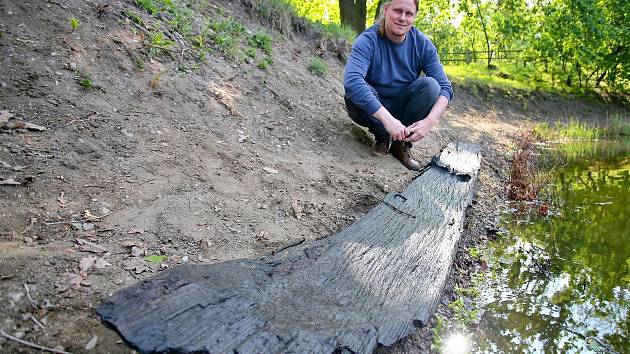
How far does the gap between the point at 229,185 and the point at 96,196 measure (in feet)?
2.97

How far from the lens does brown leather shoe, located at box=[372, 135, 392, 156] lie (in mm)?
4711

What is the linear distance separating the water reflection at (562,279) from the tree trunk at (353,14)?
7.26 m

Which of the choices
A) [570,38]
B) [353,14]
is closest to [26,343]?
[353,14]

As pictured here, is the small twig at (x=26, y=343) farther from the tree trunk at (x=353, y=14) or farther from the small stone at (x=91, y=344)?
the tree trunk at (x=353, y=14)

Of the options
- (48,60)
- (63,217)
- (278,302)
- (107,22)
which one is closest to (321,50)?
(107,22)

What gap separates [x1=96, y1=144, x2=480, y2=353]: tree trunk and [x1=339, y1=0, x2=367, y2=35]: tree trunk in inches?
349

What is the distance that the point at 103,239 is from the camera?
2.31 m

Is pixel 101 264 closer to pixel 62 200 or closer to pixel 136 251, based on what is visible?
pixel 136 251

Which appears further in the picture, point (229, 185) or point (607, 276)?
point (229, 185)

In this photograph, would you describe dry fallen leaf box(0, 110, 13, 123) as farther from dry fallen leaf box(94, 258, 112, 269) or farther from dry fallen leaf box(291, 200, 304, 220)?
dry fallen leaf box(291, 200, 304, 220)

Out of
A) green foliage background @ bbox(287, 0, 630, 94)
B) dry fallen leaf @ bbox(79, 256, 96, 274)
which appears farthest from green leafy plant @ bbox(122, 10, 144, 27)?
green foliage background @ bbox(287, 0, 630, 94)

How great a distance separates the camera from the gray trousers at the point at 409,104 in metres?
4.33

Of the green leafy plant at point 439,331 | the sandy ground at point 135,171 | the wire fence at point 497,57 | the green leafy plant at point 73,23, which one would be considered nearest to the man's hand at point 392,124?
the sandy ground at point 135,171

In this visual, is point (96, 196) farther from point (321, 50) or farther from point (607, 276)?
point (321, 50)
